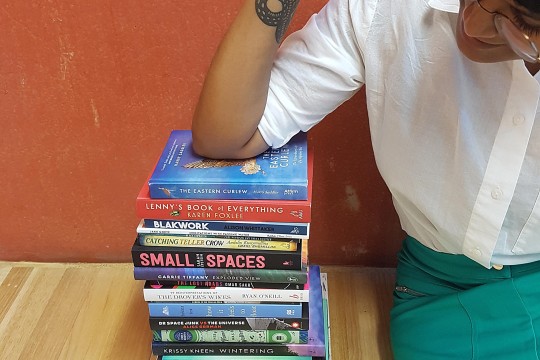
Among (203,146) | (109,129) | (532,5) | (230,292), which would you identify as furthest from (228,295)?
(532,5)

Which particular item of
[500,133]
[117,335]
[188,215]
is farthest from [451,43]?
[117,335]

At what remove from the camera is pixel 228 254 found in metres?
0.85

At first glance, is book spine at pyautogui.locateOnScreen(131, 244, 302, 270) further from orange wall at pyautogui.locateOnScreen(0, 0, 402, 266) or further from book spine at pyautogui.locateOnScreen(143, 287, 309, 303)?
orange wall at pyautogui.locateOnScreen(0, 0, 402, 266)

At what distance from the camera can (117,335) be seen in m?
1.13

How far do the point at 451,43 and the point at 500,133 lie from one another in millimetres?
140

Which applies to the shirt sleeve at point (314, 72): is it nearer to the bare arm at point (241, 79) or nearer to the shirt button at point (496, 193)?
the bare arm at point (241, 79)

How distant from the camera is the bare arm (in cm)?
77

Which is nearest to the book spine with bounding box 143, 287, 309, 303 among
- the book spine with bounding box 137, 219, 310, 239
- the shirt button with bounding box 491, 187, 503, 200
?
the book spine with bounding box 137, 219, 310, 239

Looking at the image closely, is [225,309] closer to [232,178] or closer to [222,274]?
[222,274]

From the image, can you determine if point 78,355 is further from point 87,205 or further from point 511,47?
point 511,47

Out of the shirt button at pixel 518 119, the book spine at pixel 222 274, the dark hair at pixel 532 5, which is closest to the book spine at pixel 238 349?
the book spine at pixel 222 274

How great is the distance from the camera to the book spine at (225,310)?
892 mm

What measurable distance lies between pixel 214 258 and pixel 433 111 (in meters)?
0.40

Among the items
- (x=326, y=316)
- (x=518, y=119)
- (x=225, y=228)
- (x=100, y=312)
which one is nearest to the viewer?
(x=518, y=119)
